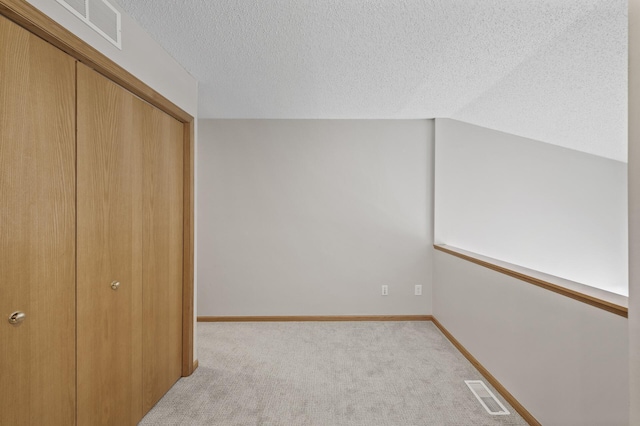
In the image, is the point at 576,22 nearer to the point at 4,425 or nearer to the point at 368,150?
the point at 368,150

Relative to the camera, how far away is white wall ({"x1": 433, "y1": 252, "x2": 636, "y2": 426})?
56.2 inches

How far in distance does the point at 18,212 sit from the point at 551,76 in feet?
10.6

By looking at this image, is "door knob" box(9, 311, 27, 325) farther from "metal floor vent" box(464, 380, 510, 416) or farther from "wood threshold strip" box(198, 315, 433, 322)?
"wood threshold strip" box(198, 315, 433, 322)

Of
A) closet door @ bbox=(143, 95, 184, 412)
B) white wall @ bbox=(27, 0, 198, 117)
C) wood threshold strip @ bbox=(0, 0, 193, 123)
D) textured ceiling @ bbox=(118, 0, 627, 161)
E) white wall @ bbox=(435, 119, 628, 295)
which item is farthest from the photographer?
white wall @ bbox=(435, 119, 628, 295)

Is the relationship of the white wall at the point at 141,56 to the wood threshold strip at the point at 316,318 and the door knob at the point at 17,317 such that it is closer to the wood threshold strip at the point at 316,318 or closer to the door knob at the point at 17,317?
the door knob at the point at 17,317

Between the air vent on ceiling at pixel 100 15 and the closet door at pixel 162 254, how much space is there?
19.2 inches

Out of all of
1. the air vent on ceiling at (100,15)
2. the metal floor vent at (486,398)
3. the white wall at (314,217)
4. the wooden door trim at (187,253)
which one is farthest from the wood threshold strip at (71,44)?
the metal floor vent at (486,398)

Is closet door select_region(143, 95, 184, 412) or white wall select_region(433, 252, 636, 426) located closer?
white wall select_region(433, 252, 636, 426)

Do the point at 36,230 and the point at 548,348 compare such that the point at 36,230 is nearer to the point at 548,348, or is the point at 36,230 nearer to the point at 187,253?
the point at 187,253

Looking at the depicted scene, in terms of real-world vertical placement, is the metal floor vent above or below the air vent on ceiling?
below

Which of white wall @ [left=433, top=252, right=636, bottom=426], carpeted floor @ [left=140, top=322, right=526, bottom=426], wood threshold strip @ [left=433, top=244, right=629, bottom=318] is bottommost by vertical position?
carpeted floor @ [left=140, top=322, right=526, bottom=426]

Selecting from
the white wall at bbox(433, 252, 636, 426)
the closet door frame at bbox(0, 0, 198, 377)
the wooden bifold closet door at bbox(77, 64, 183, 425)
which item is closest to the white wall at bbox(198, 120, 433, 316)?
the white wall at bbox(433, 252, 636, 426)

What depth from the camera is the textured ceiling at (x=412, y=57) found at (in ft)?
5.72

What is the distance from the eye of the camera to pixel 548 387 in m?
1.82
